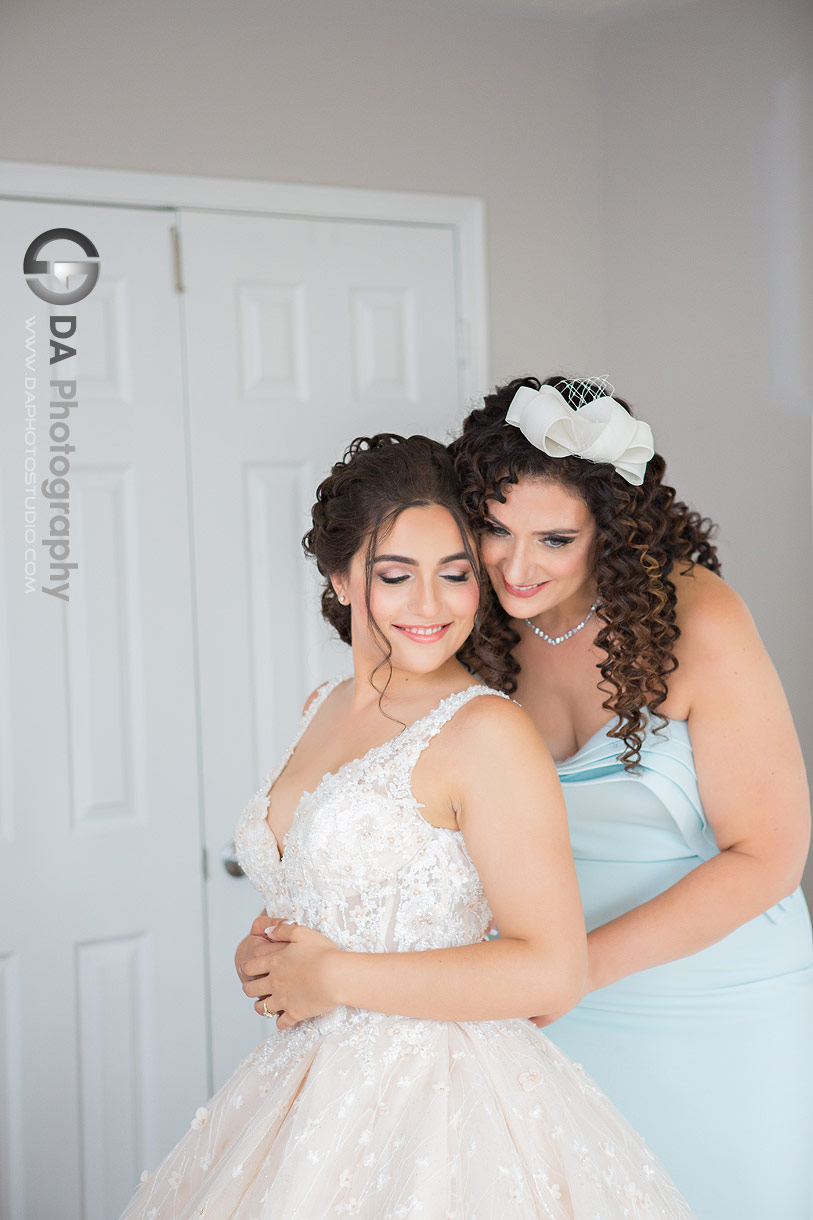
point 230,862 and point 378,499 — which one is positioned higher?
point 378,499

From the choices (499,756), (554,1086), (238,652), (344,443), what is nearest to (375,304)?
(344,443)

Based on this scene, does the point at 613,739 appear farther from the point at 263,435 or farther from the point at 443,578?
the point at 263,435

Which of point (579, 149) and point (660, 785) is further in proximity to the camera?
point (579, 149)

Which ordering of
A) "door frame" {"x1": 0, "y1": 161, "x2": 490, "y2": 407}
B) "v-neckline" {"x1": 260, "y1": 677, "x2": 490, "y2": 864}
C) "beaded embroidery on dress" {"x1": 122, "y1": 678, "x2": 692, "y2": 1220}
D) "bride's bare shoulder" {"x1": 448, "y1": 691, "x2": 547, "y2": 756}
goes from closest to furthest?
"beaded embroidery on dress" {"x1": 122, "y1": 678, "x2": 692, "y2": 1220} → "bride's bare shoulder" {"x1": 448, "y1": 691, "x2": 547, "y2": 756} → "v-neckline" {"x1": 260, "y1": 677, "x2": 490, "y2": 864} → "door frame" {"x1": 0, "y1": 161, "x2": 490, "y2": 407}

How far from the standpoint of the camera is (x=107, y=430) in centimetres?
257

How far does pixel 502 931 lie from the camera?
137cm

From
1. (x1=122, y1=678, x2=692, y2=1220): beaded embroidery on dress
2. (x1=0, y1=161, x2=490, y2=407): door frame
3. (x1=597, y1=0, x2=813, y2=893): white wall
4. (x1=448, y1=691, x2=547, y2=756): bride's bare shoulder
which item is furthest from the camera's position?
(x1=597, y1=0, x2=813, y2=893): white wall

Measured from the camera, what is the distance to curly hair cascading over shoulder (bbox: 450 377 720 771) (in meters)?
1.61

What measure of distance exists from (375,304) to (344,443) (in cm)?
36

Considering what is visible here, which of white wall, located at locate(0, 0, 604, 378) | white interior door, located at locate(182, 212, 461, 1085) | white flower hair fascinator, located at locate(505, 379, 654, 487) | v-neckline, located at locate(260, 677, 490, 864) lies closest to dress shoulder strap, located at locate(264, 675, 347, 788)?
v-neckline, located at locate(260, 677, 490, 864)

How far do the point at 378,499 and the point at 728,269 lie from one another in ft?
5.52

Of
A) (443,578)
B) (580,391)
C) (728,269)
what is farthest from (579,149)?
(443,578)

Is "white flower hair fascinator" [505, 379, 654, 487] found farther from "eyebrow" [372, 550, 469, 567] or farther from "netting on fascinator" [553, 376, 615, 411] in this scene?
"eyebrow" [372, 550, 469, 567]

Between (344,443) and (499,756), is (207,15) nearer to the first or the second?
(344,443)
